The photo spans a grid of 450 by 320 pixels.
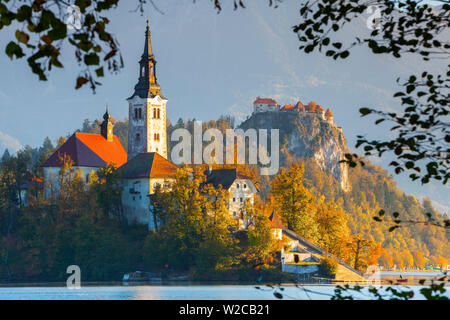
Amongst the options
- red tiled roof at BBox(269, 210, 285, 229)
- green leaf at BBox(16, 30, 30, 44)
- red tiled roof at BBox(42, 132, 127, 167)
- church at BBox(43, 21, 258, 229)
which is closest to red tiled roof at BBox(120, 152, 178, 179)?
church at BBox(43, 21, 258, 229)

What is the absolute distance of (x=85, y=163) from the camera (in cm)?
8725

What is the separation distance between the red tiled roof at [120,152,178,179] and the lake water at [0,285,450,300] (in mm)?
15233

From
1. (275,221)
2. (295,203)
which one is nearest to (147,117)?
(295,203)

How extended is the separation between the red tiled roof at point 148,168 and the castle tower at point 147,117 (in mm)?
10070

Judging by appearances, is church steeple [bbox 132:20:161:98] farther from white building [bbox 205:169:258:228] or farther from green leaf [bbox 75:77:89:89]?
green leaf [bbox 75:77:89:89]

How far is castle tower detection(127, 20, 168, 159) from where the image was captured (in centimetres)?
9462

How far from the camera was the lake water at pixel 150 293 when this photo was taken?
53125 mm

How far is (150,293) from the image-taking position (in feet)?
192

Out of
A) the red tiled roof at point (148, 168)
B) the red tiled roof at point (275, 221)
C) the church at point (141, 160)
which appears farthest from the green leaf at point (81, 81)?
the red tiled roof at point (148, 168)

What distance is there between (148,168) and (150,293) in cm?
2445
